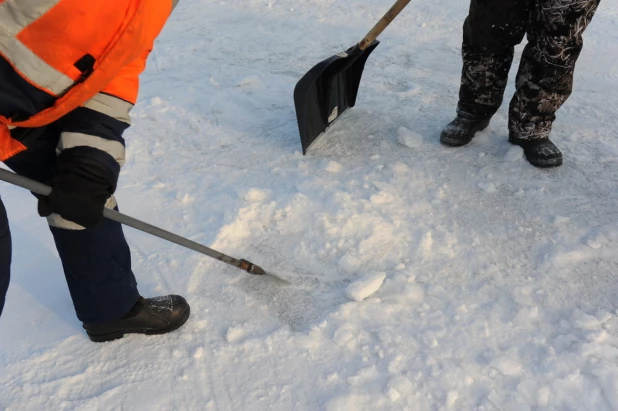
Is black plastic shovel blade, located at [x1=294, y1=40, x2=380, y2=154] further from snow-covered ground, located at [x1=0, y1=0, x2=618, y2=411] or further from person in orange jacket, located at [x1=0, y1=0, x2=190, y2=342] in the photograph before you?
person in orange jacket, located at [x1=0, y1=0, x2=190, y2=342]

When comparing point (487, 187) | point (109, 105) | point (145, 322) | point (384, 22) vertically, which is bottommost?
point (487, 187)

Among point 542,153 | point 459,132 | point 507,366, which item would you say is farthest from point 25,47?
point 542,153

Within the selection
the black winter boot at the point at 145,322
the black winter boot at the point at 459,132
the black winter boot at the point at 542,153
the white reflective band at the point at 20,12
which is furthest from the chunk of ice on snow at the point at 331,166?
the white reflective band at the point at 20,12

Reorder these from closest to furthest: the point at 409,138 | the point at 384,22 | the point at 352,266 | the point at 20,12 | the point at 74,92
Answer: the point at 20,12, the point at 74,92, the point at 352,266, the point at 384,22, the point at 409,138

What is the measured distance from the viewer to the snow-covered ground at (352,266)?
1.71 meters

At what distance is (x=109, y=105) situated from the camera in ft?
4.82

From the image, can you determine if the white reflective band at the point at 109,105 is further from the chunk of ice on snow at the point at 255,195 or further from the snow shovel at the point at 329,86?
the snow shovel at the point at 329,86

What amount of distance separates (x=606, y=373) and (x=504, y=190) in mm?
1023

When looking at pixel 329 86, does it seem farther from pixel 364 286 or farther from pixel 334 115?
pixel 364 286

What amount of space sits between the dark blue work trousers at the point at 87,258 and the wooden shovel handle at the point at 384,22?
168cm

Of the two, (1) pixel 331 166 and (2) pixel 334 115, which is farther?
(2) pixel 334 115

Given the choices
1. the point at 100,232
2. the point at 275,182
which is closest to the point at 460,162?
the point at 275,182

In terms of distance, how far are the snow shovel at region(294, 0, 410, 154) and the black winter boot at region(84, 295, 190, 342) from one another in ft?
3.83

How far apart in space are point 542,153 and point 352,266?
3.82 ft
